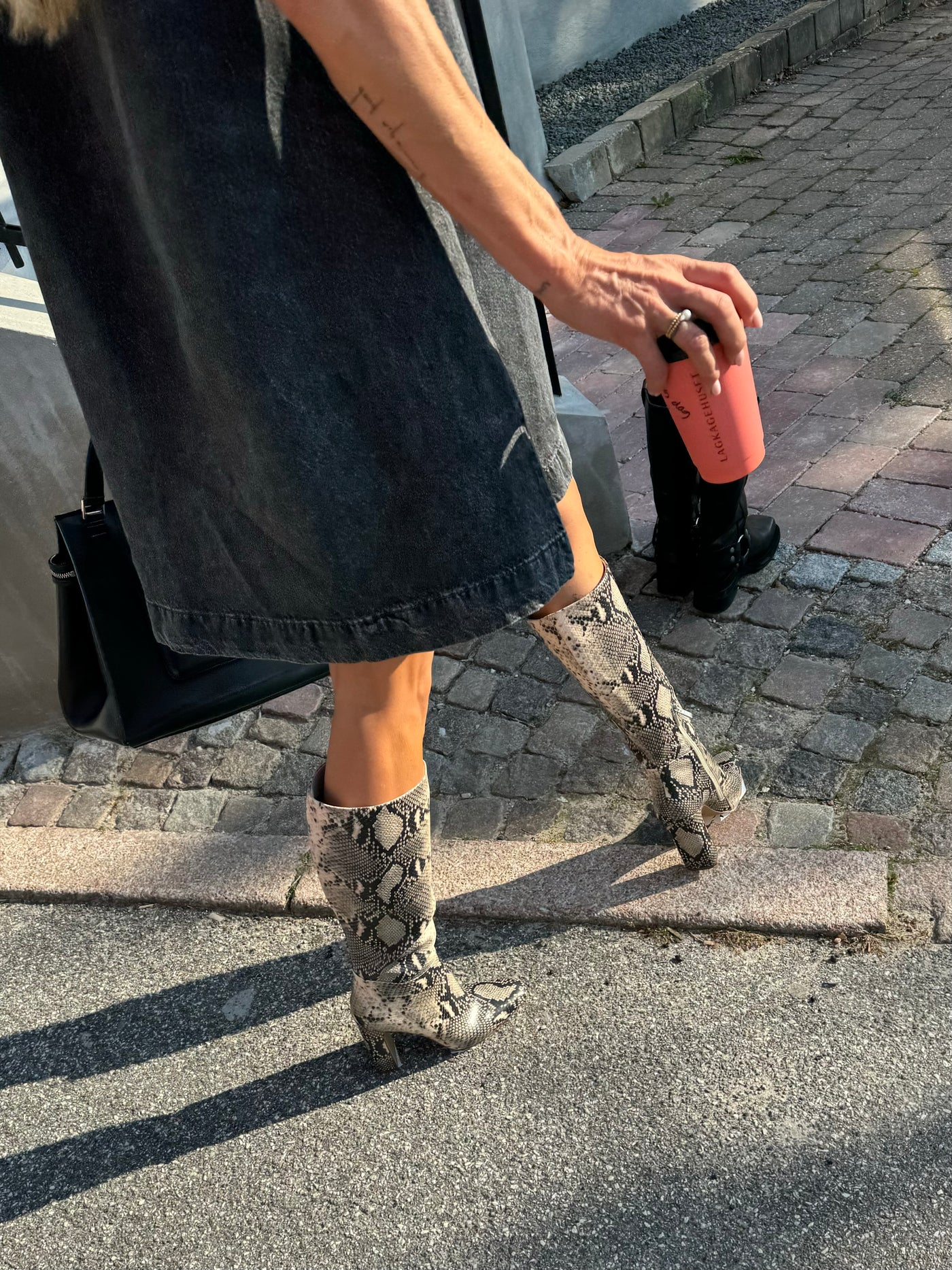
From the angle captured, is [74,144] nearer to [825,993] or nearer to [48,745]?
[825,993]

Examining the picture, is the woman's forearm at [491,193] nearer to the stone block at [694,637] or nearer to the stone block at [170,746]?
the stone block at [694,637]

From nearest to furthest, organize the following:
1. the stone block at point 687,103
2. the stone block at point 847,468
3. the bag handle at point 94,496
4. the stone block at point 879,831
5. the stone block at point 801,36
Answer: the bag handle at point 94,496, the stone block at point 879,831, the stone block at point 847,468, the stone block at point 687,103, the stone block at point 801,36

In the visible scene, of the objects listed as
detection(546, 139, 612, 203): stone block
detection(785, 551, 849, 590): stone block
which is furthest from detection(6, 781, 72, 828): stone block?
detection(546, 139, 612, 203): stone block

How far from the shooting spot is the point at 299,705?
2.93 metres

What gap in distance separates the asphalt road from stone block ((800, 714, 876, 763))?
0.46 meters

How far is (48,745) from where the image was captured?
302cm

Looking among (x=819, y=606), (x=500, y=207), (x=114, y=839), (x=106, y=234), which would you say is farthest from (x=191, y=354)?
(x=819, y=606)

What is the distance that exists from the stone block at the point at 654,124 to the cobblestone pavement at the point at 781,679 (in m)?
2.10

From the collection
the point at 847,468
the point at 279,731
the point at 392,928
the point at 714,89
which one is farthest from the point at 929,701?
the point at 714,89

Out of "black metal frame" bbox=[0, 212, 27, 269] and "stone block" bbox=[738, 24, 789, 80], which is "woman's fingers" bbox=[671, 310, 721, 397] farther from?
"stone block" bbox=[738, 24, 789, 80]

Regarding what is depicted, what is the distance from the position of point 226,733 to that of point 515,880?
93cm

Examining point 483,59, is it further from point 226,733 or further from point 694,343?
point 226,733

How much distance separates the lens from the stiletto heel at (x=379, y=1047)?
1.93m

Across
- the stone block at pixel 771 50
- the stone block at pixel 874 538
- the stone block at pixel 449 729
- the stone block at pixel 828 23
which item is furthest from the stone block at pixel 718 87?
the stone block at pixel 449 729
